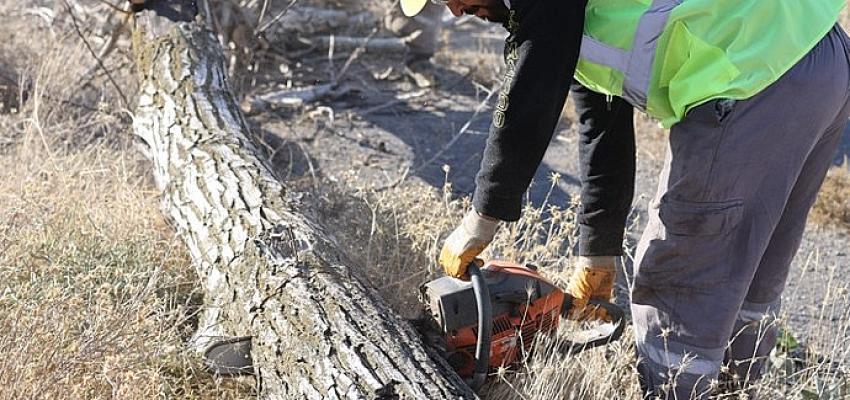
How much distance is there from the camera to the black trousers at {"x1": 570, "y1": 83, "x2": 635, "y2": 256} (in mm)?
3045

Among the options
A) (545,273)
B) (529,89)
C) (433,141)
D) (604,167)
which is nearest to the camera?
(529,89)

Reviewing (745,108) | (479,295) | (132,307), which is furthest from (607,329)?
(132,307)

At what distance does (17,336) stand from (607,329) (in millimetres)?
1965

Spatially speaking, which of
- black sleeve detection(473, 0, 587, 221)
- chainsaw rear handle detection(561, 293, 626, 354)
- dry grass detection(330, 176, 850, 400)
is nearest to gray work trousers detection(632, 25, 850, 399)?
chainsaw rear handle detection(561, 293, 626, 354)

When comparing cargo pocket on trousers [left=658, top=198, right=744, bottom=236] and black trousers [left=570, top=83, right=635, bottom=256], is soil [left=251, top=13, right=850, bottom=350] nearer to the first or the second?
black trousers [left=570, top=83, right=635, bottom=256]

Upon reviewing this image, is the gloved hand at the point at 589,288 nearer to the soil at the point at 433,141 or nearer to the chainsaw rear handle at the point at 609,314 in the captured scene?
the chainsaw rear handle at the point at 609,314

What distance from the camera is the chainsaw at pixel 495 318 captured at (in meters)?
2.87

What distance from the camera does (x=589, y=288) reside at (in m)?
3.24

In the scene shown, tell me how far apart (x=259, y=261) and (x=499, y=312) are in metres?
0.86

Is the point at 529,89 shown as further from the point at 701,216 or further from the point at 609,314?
the point at 609,314

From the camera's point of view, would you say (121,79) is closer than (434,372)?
No

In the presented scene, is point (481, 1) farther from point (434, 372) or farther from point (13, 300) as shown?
point (13, 300)

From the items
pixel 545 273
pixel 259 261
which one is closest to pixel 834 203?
pixel 545 273

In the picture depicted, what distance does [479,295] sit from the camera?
2758 millimetres
